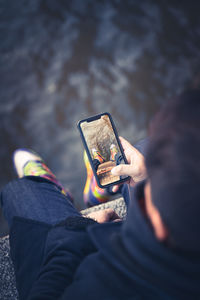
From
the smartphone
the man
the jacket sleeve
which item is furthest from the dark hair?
the smartphone

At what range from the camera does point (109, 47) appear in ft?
5.73

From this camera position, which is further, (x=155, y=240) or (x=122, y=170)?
(x=122, y=170)

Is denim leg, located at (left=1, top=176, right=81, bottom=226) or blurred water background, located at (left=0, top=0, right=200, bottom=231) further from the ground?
blurred water background, located at (left=0, top=0, right=200, bottom=231)

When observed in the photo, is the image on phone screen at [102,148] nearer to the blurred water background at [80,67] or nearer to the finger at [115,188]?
the finger at [115,188]

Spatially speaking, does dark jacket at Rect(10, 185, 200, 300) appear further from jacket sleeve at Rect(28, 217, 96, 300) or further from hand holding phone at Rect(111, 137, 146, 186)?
hand holding phone at Rect(111, 137, 146, 186)

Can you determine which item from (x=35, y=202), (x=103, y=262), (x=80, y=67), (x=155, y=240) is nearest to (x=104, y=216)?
(x=35, y=202)

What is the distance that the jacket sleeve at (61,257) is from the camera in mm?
604

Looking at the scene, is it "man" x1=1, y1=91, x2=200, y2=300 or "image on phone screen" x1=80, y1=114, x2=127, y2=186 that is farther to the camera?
"image on phone screen" x1=80, y1=114, x2=127, y2=186

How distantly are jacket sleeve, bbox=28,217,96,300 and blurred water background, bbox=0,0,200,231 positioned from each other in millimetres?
739

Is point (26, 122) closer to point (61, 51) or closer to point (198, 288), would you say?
point (61, 51)

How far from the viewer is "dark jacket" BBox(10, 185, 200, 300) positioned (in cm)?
40

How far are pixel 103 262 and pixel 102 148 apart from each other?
489mm

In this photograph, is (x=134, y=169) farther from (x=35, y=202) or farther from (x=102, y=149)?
(x=35, y=202)

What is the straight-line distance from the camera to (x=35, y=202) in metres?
0.95
